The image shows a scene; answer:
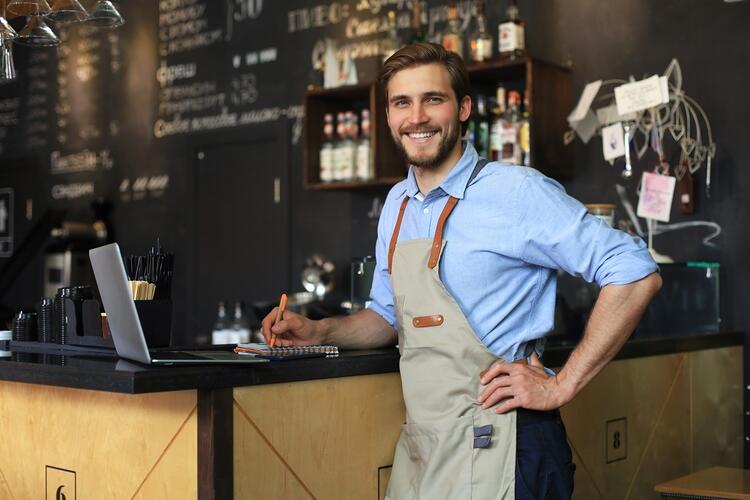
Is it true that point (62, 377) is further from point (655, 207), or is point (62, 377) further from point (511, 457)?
point (655, 207)

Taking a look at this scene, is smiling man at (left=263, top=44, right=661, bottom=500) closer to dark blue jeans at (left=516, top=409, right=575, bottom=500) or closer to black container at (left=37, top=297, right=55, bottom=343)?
dark blue jeans at (left=516, top=409, right=575, bottom=500)

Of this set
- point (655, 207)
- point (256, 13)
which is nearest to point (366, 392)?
point (655, 207)

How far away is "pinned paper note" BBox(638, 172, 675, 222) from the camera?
12.2ft

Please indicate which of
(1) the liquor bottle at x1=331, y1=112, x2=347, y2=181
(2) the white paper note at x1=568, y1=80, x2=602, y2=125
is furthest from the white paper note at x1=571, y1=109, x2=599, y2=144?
(1) the liquor bottle at x1=331, y1=112, x2=347, y2=181

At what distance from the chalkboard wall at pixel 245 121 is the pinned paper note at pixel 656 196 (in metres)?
0.09

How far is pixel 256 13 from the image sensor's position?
5422mm

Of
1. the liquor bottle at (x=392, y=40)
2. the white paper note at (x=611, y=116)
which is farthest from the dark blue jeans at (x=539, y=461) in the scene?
the liquor bottle at (x=392, y=40)

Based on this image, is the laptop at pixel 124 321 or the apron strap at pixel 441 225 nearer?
the laptop at pixel 124 321

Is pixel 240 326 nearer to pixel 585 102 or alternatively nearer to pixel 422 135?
pixel 585 102

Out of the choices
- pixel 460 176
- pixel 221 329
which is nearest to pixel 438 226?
pixel 460 176

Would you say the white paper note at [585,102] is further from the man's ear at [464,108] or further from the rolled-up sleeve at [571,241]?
the rolled-up sleeve at [571,241]

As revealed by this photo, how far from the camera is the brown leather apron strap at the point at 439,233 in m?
2.02

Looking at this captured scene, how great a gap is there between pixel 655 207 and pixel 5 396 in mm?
2457

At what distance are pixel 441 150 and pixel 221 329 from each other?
127 inches
